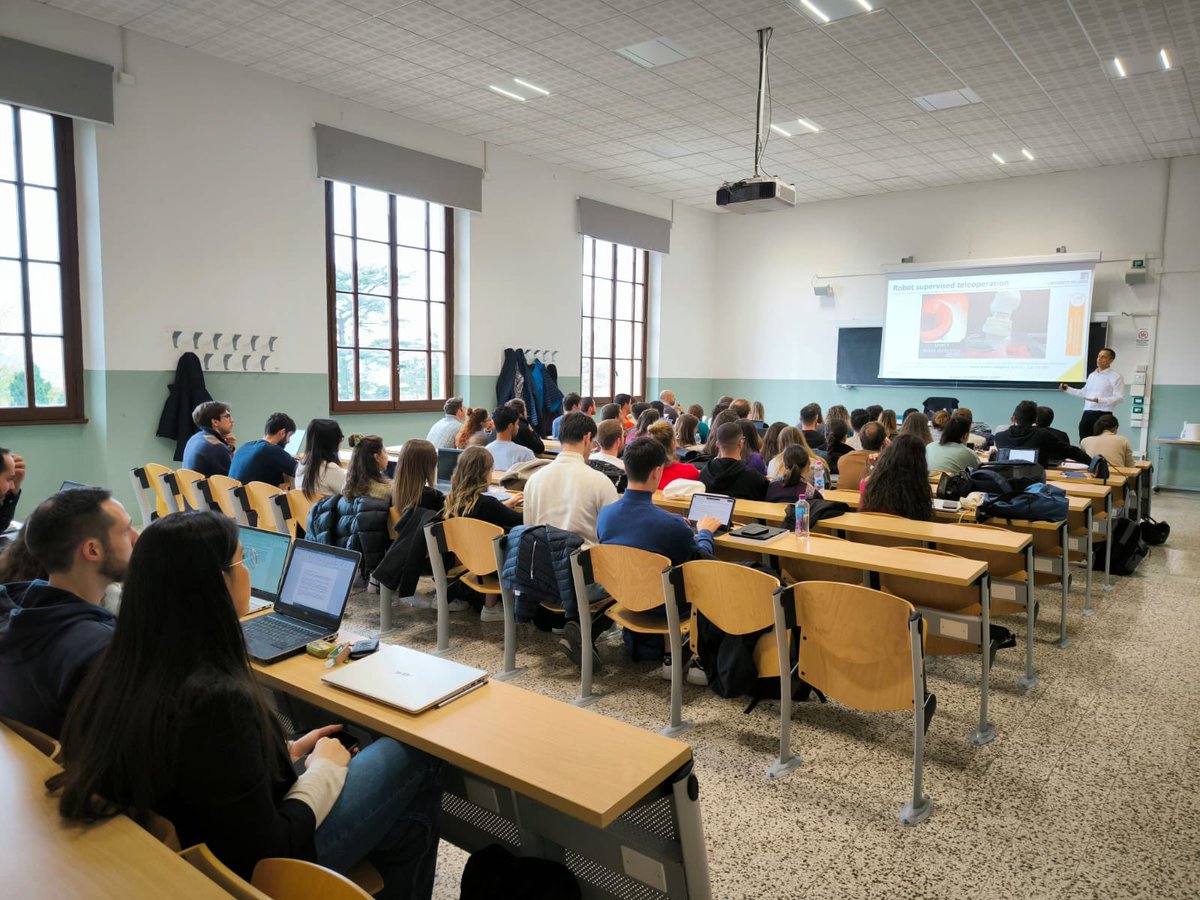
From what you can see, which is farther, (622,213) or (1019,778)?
(622,213)

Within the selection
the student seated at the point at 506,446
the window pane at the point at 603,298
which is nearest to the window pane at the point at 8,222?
the student seated at the point at 506,446

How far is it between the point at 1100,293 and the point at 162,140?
10301mm

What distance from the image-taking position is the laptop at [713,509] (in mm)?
3758

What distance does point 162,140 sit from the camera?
248 inches

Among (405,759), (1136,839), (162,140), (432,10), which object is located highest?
(432,10)

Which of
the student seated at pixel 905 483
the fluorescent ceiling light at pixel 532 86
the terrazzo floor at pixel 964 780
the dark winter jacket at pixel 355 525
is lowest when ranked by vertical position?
the terrazzo floor at pixel 964 780

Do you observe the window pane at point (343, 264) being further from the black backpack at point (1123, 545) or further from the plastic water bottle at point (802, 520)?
the black backpack at point (1123, 545)

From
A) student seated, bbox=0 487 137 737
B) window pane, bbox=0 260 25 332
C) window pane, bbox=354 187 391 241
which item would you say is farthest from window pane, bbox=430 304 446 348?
student seated, bbox=0 487 137 737

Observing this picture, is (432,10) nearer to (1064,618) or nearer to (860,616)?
(860,616)

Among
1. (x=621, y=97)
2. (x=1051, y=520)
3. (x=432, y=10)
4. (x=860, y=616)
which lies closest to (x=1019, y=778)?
(x=860, y=616)

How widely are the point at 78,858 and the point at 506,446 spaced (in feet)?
14.0

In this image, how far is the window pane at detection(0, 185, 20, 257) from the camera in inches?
223

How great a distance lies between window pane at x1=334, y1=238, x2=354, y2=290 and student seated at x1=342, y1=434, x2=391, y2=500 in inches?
168

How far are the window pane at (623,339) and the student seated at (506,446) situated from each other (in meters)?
6.04
